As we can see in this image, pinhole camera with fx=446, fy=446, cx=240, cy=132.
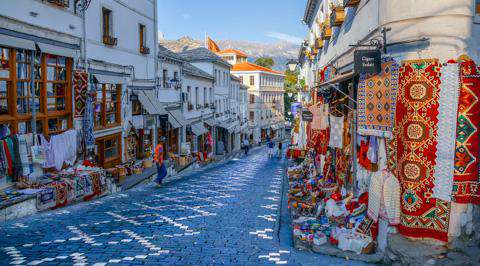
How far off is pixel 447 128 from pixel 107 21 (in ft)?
47.7

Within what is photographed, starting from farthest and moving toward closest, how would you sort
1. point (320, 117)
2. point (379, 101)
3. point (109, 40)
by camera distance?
point (109, 40)
point (320, 117)
point (379, 101)

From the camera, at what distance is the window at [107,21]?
697 inches

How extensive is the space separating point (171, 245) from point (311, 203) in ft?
16.5

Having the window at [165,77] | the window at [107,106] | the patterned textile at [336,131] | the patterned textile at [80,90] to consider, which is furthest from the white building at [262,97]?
the patterned textile at [336,131]

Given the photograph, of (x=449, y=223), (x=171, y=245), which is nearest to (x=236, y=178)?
(x=171, y=245)

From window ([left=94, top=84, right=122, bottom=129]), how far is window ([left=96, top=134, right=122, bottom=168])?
55 cm

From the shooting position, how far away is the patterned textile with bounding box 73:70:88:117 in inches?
575

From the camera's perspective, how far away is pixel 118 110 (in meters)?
18.9

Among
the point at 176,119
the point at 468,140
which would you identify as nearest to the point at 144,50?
the point at 176,119

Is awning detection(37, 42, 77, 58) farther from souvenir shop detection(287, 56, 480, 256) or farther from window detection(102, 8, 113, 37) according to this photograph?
souvenir shop detection(287, 56, 480, 256)

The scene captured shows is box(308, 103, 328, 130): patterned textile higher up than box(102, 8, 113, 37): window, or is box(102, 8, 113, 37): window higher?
box(102, 8, 113, 37): window

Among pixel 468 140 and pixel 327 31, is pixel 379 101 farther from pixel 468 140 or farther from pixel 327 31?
pixel 327 31

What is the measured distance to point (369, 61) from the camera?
7965mm

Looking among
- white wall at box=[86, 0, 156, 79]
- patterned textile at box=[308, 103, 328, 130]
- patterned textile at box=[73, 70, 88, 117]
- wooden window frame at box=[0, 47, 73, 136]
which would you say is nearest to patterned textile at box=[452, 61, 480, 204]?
patterned textile at box=[308, 103, 328, 130]
